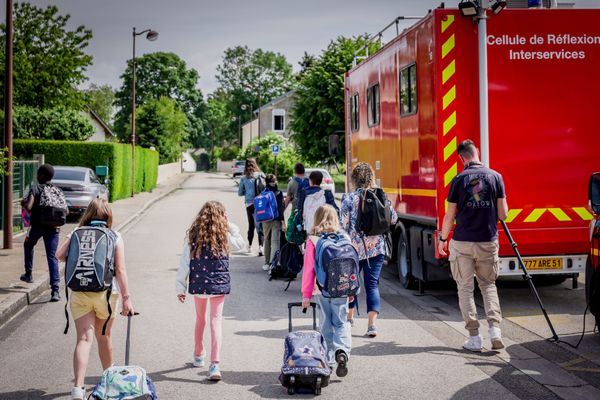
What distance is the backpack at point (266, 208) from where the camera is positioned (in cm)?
1218

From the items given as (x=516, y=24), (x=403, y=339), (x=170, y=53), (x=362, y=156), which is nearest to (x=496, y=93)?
(x=516, y=24)

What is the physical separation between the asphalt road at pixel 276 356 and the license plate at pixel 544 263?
760mm

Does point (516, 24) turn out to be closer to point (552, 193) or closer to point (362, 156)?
point (552, 193)

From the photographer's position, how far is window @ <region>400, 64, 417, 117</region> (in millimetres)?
9602

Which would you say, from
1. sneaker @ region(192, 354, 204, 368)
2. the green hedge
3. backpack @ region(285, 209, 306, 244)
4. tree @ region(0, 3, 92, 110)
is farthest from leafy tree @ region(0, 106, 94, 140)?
sneaker @ region(192, 354, 204, 368)

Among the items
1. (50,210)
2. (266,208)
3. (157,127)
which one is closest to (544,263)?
(266,208)

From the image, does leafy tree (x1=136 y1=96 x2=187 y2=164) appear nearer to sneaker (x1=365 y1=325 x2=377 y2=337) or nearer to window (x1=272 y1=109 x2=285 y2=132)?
window (x1=272 y1=109 x2=285 y2=132)

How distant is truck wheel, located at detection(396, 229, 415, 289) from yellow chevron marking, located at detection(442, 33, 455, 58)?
2.75m

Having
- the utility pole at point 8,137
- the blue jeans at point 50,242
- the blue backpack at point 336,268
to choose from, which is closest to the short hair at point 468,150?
the blue backpack at point 336,268

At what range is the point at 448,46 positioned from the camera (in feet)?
28.7

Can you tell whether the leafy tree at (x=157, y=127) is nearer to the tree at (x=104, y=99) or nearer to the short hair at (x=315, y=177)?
the tree at (x=104, y=99)

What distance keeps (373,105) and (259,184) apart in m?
2.86

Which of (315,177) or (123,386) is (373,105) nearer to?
(315,177)

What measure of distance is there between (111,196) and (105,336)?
25.2 metres
